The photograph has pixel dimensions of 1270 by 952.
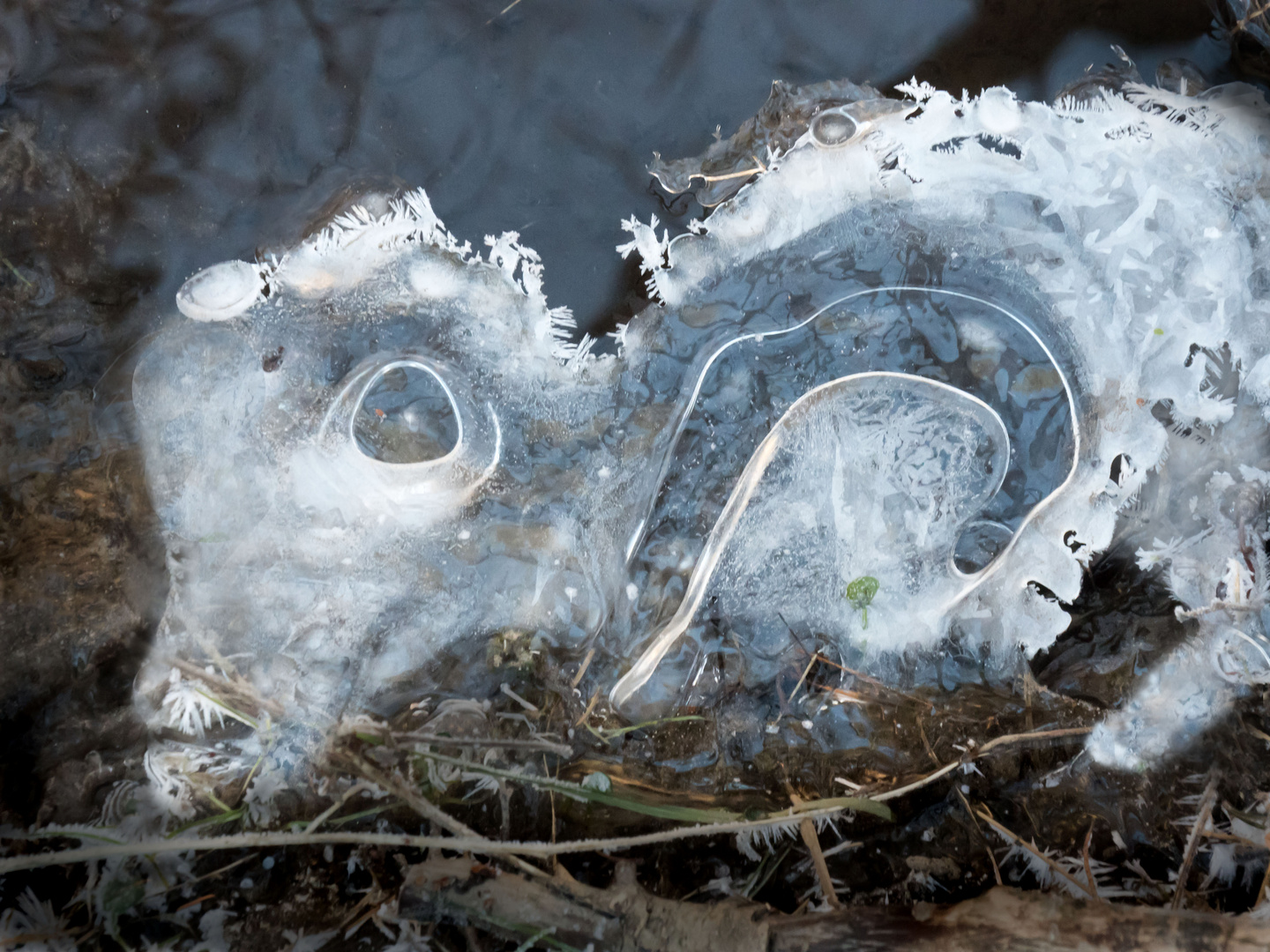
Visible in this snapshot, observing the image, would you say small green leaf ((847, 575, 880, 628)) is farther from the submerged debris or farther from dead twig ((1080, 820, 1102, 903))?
dead twig ((1080, 820, 1102, 903))

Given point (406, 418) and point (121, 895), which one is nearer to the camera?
point (121, 895)

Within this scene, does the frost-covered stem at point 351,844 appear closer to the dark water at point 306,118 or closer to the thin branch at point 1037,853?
the dark water at point 306,118

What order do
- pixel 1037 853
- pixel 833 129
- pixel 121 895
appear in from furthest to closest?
pixel 833 129
pixel 1037 853
pixel 121 895

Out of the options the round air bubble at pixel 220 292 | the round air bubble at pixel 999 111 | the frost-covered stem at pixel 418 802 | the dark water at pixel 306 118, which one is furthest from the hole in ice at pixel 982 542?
the round air bubble at pixel 220 292

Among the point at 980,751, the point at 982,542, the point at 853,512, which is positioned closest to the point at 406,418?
the point at 853,512

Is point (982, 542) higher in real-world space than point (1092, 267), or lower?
lower

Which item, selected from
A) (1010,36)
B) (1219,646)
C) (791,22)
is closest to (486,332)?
(791,22)

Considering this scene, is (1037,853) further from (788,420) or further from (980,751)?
(788,420)
